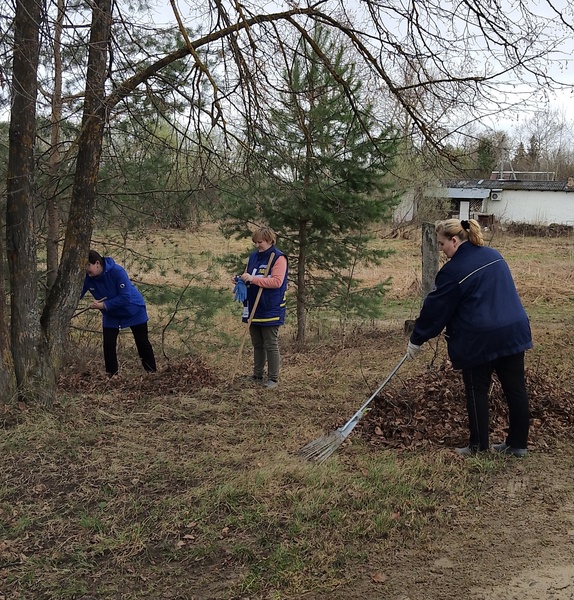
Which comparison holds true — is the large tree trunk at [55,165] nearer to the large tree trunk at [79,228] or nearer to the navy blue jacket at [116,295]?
the large tree trunk at [79,228]

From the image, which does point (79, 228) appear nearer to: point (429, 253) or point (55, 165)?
point (55, 165)

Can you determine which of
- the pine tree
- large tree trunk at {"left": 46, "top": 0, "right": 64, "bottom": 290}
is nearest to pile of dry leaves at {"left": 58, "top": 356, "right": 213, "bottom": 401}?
large tree trunk at {"left": 46, "top": 0, "right": 64, "bottom": 290}

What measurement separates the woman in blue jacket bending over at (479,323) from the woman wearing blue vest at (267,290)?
6.46 ft

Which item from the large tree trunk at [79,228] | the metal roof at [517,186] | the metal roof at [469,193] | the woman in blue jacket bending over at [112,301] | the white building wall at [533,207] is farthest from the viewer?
the metal roof at [469,193]

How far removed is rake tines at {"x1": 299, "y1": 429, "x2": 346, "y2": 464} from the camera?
168 inches

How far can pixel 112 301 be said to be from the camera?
6.34 m

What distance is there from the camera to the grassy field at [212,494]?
297cm

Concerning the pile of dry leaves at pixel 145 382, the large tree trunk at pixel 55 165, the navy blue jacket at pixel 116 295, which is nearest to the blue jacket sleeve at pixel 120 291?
the navy blue jacket at pixel 116 295

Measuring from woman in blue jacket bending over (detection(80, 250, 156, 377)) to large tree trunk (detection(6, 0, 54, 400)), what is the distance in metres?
1.06

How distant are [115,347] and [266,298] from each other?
1877 millimetres

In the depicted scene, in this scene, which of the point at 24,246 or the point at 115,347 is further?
the point at 115,347

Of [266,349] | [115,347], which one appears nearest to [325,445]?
[266,349]

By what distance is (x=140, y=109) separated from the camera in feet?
20.8

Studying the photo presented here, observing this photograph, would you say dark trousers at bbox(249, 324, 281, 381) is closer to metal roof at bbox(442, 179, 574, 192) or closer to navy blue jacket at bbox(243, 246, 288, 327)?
navy blue jacket at bbox(243, 246, 288, 327)
